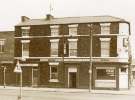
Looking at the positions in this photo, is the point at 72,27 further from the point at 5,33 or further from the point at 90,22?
the point at 5,33

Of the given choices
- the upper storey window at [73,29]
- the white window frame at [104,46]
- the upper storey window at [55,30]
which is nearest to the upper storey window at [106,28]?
the white window frame at [104,46]

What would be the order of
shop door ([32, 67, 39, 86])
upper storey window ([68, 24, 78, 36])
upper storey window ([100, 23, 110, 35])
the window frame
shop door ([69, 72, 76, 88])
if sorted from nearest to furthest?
upper storey window ([100, 23, 110, 35]) → shop door ([69, 72, 76, 88]) → upper storey window ([68, 24, 78, 36]) → shop door ([32, 67, 39, 86]) → the window frame

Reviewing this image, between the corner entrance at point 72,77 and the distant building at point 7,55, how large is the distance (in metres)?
9.23

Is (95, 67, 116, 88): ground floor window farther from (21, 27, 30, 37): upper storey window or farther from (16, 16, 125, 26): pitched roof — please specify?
(21, 27, 30, 37): upper storey window

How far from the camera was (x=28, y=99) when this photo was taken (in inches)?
1174

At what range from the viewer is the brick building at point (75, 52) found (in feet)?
156

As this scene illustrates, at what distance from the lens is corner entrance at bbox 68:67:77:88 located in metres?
49.4

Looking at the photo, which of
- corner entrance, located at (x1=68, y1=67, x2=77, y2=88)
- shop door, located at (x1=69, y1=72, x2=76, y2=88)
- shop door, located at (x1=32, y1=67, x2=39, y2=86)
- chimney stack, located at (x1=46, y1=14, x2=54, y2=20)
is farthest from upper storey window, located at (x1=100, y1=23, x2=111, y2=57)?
shop door, located at (x1=32, y1=67, x2=39, y2=86)

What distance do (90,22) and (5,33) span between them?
13591 mm

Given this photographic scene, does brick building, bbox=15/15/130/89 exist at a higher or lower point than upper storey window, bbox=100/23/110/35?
lower

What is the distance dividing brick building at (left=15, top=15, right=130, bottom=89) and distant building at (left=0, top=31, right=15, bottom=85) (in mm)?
1430

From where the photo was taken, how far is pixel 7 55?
181 ft

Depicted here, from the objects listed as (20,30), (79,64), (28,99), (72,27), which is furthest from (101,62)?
(28,99)

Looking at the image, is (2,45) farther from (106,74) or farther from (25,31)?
(106,74)
